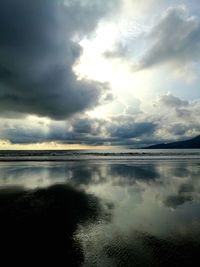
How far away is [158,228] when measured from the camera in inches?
517

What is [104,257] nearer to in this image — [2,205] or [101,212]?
[101,212]

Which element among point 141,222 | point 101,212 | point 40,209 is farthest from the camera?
point 40,209

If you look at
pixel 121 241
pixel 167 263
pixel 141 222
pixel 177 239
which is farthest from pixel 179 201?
pixel 167 263

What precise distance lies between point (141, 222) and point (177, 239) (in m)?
3.11

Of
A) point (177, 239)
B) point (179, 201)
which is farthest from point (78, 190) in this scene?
point (177, 239)

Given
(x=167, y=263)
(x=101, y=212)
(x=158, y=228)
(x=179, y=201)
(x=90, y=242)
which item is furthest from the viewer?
(x=179, y=201)

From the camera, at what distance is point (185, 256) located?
374 inches

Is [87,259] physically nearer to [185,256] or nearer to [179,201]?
[185,256]

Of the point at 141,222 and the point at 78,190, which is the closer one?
the point at 141,222

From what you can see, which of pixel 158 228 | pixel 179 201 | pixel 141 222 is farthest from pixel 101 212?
pixel 179 201

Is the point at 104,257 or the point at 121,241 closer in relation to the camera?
the point at 104,257

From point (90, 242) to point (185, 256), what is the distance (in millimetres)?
4250

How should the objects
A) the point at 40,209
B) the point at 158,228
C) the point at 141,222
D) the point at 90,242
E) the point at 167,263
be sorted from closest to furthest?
the point at 167,263 → the point at 90,242 → the point at 158,228 → the point at 141,222 → the point at 40,209

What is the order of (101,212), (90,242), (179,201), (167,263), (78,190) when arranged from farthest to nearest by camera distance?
(78,190), (179,201), (101,212), (90,242), (167,263)
